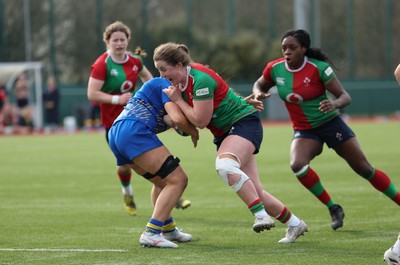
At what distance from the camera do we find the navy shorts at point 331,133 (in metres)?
9.15

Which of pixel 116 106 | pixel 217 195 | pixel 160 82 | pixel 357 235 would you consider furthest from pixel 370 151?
pixel 160 82

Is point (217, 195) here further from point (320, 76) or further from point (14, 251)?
point (14, 251)

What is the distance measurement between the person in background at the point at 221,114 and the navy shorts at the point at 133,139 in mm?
398

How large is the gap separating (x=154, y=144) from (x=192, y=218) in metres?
2.47

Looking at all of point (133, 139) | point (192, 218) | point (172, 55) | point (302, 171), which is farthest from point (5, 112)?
point (172, 55)

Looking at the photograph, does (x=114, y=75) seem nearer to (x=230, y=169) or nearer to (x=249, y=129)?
(x=249, y=129)

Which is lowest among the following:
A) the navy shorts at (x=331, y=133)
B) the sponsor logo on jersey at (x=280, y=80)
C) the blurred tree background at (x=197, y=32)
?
the blurred tree background at (x=197, y=32)

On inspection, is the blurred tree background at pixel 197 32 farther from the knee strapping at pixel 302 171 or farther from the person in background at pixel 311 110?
the knee strapping at pixel 302 171

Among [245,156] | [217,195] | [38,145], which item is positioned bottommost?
[38,145]

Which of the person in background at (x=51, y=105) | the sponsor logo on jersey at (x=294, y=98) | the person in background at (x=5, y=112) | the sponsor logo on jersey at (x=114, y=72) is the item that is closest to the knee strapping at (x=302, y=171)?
the sponsor logo on jersey at (x=294, y=98)

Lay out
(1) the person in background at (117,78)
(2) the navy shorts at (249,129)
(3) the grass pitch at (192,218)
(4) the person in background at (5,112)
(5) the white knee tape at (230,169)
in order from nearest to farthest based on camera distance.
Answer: (3) the grass pitch at (192,218) < (5) the white knee tape at (230,169) < (2) the navy shorts at (249,129) < (1) the person in background at (117,78) < (4) the person in background at (5,112)

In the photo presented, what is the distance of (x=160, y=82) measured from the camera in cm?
783

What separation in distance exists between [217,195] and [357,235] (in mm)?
3952

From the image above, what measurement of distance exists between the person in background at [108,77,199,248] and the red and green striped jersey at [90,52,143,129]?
9.31ft
